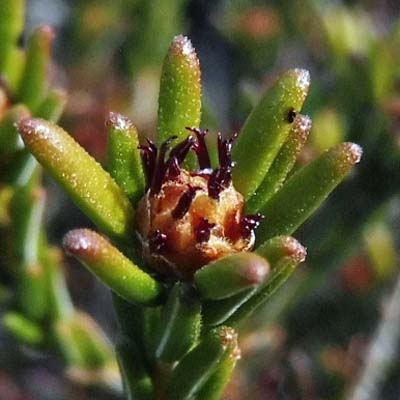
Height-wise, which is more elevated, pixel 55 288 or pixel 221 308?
pixel 221 308

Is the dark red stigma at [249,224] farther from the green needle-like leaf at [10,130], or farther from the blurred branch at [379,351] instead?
the blurred branch at [379,351]

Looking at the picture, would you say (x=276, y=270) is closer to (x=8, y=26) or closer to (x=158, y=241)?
(x=158, y=241)

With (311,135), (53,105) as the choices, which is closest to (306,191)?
(53,105)

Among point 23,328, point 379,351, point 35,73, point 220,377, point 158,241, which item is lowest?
point 379,351

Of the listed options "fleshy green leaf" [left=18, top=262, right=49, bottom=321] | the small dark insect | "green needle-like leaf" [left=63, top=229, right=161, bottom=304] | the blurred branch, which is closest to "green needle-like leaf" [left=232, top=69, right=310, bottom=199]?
the small dark insect

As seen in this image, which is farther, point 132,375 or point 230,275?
point 132,375

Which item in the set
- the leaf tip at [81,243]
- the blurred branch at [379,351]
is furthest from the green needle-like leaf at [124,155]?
the blurred branch at [379,351]
